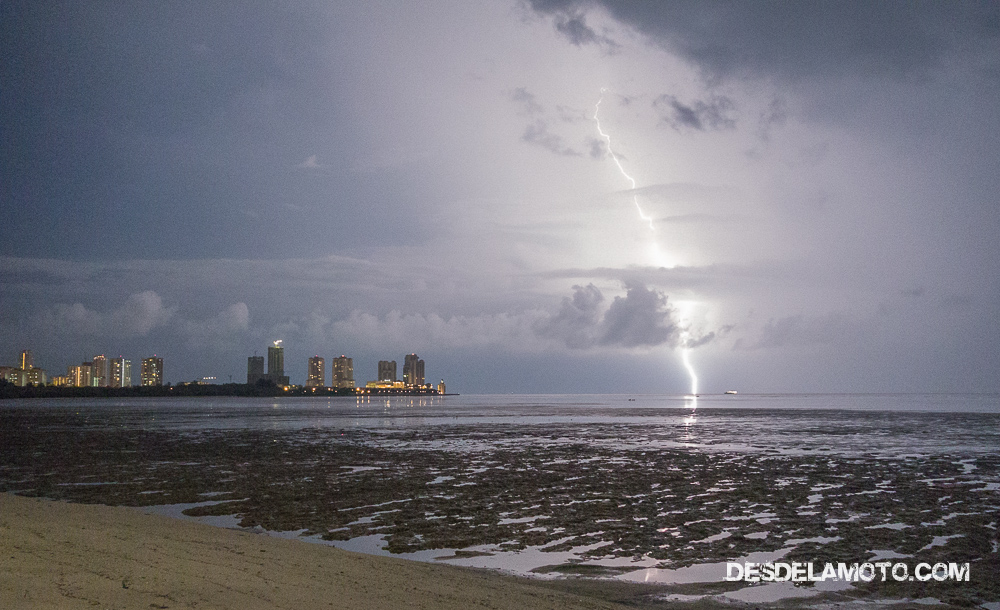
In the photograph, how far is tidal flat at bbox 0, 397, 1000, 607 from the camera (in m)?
12.1

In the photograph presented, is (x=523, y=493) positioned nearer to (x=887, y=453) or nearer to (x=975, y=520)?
(x=975, y=520)

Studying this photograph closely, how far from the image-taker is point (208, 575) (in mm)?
8516

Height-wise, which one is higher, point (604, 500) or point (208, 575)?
point (208, 575)

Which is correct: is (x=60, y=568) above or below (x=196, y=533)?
above

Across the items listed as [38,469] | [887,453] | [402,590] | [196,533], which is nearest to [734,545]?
[402,590]

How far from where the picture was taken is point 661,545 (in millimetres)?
13328

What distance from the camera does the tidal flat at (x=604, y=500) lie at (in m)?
12.1

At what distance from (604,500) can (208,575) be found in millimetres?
12401

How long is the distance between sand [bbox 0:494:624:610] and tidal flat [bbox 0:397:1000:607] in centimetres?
196

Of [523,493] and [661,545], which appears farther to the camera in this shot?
[523,493]

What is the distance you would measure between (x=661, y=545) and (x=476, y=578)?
4805mm

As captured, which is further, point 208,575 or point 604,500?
point 604,500

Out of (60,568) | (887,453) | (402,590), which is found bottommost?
(887,453)

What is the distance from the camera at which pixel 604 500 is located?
18.5m
